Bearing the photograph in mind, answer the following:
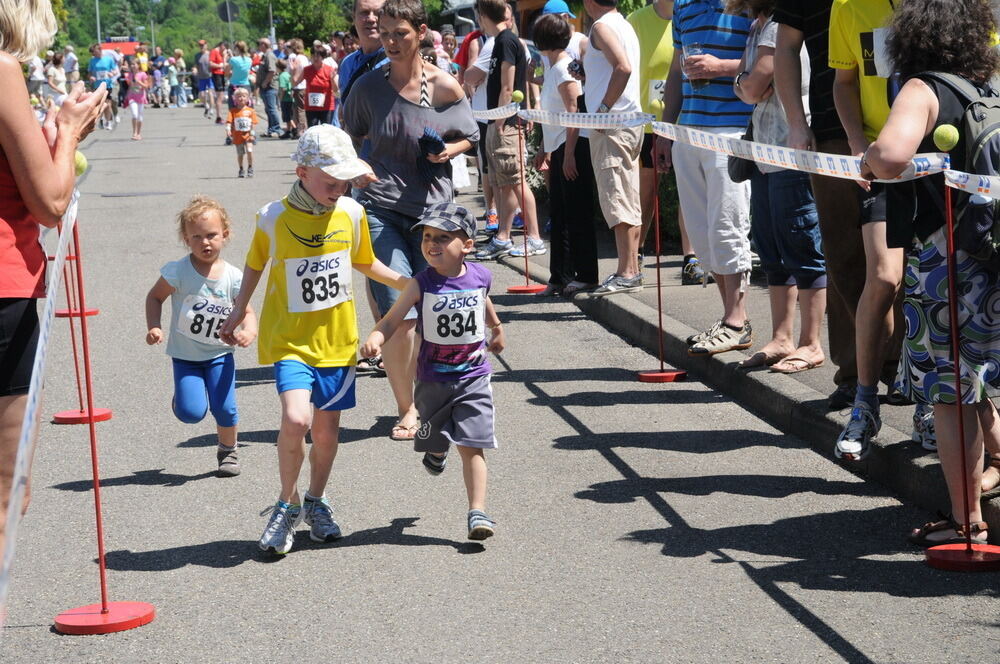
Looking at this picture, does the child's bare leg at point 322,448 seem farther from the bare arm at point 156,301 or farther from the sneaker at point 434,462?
the bare arm at point 156,301

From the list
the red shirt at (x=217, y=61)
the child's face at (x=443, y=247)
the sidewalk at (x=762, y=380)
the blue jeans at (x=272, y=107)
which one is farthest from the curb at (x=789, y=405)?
the red shirt at (x=217, y=61)

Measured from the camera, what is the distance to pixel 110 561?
5.18 metres

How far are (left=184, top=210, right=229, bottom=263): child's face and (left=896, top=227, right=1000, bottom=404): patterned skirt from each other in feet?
10.4

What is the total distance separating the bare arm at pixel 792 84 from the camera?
6367 mm

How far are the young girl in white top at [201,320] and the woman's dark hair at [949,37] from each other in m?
3.22

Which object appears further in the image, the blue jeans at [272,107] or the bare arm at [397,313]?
the blue jeans at [272,107]

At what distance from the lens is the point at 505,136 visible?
12570 mm

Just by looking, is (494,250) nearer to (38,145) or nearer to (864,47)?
(864,47)

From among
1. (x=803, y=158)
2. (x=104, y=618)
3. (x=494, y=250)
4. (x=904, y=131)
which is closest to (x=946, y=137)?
(x=904, y=131)

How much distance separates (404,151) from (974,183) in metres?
3.34

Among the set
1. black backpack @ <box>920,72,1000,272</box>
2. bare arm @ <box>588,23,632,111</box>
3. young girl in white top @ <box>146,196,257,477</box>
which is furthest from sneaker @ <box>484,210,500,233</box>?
black backpack @ <box>920,72,1000,272</box>

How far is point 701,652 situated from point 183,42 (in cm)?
15242

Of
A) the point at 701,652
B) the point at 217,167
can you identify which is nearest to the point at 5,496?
the point at 701,652

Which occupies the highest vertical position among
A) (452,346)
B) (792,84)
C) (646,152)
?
(792,84)
